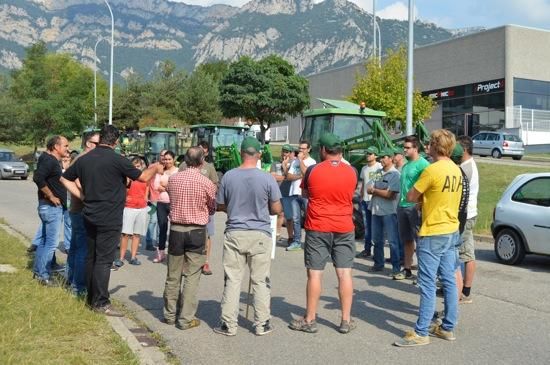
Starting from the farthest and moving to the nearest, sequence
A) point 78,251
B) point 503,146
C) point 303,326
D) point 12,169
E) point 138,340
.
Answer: point 503,146, point 12,169, point 78,251, point 303,326, point 138,340

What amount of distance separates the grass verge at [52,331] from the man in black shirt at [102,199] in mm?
307

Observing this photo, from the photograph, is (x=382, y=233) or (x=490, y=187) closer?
(x=382, y=233)

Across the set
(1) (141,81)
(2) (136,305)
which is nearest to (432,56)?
(1) (141,81)

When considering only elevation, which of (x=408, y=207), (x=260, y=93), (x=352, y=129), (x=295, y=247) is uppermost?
(x=260, y=93)

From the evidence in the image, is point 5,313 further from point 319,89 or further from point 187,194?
point 319,89

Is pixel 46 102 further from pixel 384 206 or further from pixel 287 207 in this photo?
pixel 384 206

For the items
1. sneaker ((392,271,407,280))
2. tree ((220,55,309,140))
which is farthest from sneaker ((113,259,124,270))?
tree ((220,55,309,140))

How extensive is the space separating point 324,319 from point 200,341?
147 centimetres

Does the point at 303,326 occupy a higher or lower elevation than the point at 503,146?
lower

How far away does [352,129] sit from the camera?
15.1m

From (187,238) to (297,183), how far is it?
5495 millimetres

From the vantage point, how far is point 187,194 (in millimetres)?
6473

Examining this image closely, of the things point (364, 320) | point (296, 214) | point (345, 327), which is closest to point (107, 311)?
point (345, 327)

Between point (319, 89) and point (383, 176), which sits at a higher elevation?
point (319, 89)
